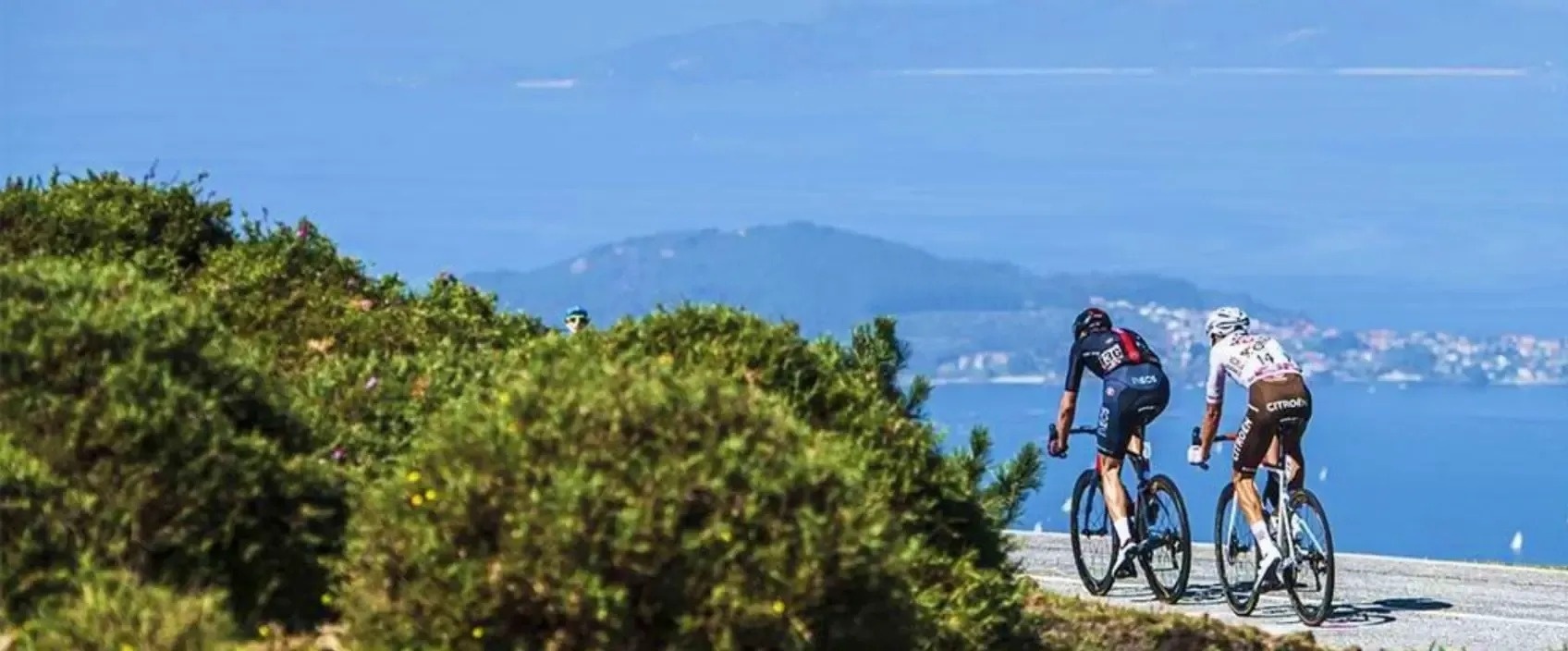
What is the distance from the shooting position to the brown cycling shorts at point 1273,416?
16.2 m

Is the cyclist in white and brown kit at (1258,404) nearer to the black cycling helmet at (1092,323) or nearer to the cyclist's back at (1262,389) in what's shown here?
the cyclist's back at (1262,389)

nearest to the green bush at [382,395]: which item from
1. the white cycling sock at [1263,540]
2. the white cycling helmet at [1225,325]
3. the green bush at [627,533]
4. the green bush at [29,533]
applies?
the green bush at [29,533]

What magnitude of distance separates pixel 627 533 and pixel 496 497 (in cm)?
44

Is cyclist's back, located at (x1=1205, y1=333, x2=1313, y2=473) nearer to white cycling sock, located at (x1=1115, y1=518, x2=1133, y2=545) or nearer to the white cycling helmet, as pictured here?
the white cycling helmet

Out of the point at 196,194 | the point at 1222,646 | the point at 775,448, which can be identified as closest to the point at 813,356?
the point at 775,448

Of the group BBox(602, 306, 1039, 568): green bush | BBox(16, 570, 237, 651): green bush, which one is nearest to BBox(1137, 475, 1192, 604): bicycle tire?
BBox(602, 306, 1039, 568): green bush

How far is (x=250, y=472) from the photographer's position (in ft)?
29.3

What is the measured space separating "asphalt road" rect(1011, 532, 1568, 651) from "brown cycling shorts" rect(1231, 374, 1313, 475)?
40.6 inches

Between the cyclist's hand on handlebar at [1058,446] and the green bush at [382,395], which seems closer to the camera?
the green bush at [382,395]

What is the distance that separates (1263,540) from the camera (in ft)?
54.0

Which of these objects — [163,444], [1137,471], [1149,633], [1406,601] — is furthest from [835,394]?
[1406,601]

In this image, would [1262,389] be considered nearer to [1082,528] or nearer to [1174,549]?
[1174,549]

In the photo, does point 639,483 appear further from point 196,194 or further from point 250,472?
point 196,194

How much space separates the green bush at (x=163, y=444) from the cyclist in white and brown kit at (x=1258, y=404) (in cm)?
800
